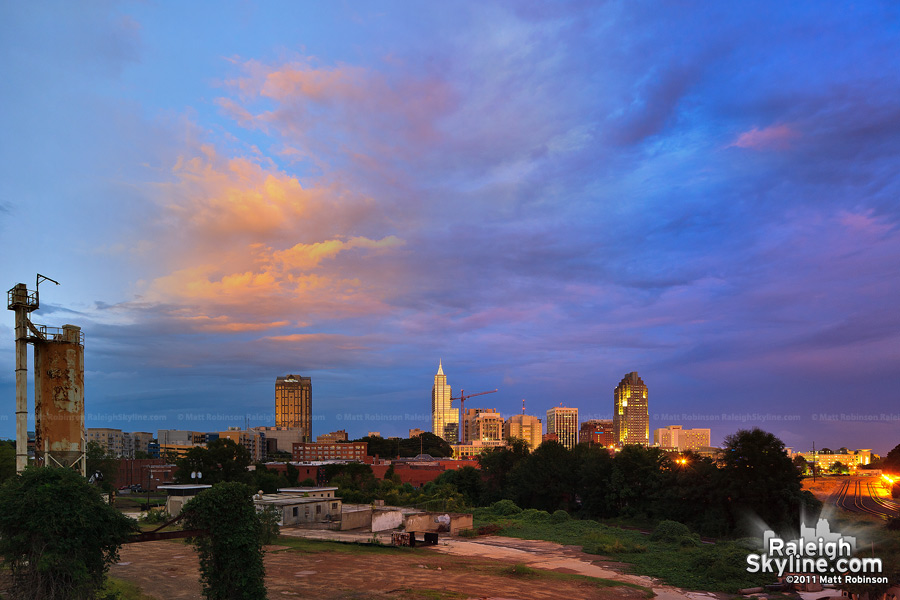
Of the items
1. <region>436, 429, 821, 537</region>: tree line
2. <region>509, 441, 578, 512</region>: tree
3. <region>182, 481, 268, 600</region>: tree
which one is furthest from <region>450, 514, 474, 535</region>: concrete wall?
<region>182, 481, 268, 600</region>: tree

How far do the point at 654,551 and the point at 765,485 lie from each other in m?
14.1

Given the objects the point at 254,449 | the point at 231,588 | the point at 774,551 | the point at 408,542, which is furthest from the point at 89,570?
the point at 254,449

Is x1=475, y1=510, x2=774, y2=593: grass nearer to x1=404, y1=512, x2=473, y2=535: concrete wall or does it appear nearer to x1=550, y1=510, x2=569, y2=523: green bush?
x1=550, y1=510, x2=569, y2=523: green bush

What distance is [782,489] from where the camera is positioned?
4675cm

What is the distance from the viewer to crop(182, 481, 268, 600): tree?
15.9 metres

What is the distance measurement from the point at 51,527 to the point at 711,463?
51.5m

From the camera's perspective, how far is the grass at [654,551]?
28.8m

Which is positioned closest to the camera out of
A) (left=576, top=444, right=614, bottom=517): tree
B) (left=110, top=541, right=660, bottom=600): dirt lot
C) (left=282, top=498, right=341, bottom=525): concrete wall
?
(left=110, top=541, right=660, bottom=600): dirt lot

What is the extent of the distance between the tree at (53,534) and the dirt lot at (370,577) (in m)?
11.0

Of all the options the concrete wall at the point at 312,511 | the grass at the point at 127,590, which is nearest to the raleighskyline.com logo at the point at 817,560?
the grass at the point at 127,590

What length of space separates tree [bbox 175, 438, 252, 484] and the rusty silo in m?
35.1

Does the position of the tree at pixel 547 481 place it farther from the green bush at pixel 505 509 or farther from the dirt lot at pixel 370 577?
the dirt lot at pixel 370 577

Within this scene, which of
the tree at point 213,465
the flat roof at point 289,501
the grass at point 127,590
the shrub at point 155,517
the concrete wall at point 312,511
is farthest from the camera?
the tree at point 213,465

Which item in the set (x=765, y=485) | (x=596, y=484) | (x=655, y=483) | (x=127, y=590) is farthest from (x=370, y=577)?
(x=596, y=484)
